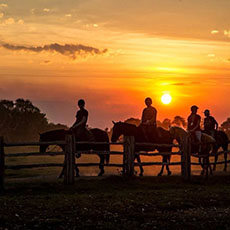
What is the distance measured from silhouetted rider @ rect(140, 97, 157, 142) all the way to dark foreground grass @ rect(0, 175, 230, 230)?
3539 millimetres

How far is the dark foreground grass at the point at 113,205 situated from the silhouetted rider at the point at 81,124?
8.79 ft

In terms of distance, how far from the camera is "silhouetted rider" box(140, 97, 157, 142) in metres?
22.8

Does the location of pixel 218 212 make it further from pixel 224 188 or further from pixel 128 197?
pixel 224 188

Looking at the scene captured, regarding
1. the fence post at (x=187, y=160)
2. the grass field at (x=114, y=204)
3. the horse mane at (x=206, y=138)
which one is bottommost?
the grass field at (x=114, y=204)

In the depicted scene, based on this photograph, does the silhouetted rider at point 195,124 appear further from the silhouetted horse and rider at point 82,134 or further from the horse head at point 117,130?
the silhouetted horse and rider at point 82,134

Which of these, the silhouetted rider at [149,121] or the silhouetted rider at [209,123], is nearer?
the silhouetted rider at [149,121]

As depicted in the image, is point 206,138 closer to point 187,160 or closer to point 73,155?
point 187,160

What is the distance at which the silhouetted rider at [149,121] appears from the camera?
74.9ft

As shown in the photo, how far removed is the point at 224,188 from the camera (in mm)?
18984

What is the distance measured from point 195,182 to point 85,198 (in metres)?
7.11

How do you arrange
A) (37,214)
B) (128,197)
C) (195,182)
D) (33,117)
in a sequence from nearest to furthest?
(37,214) < (128,197) < (195,182) < (33,117)

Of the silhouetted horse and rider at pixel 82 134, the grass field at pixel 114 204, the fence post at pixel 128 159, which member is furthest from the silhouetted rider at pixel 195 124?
the fence post at pixel 128 159

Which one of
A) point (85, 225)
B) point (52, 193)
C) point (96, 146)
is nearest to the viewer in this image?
point (85, 225)

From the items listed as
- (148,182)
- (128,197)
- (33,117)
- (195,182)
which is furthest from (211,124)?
(33,117)
